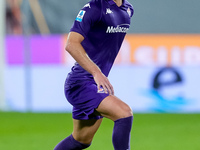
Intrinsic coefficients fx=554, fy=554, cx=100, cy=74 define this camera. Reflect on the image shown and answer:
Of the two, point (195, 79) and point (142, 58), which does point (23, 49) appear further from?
point (195, 79)

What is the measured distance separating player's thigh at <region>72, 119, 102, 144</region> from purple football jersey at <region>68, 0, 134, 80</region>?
1.32 feet

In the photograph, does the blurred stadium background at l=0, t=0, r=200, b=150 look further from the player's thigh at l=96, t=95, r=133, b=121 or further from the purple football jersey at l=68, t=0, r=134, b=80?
the player's thigh at l=96, t=95, r=133, b=121

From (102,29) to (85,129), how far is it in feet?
2.83

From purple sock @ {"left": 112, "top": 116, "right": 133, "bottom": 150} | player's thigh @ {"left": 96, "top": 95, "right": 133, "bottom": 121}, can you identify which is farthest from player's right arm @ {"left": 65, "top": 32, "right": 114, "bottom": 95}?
purple sock @ {"left": 112, "top": 116, "right": 133, "bottom": 150}

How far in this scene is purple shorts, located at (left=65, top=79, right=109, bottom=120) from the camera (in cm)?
404

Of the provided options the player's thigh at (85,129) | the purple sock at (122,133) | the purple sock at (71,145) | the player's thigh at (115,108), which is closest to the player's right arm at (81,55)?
the player's thigh at (115,108)

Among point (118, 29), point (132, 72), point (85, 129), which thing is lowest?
point (132, 72)

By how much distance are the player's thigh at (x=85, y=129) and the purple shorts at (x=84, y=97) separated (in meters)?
0.09

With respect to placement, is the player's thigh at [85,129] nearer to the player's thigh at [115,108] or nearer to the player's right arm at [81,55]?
the player's thigh at [115,108]

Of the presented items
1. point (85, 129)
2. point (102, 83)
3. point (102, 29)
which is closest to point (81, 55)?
point (102, 83)

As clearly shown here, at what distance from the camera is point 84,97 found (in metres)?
4.12

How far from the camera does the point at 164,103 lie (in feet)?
36.0

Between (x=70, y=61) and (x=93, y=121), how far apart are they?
22.0 feet

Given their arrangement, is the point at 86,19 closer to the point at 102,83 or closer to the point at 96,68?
the point at 96,68
